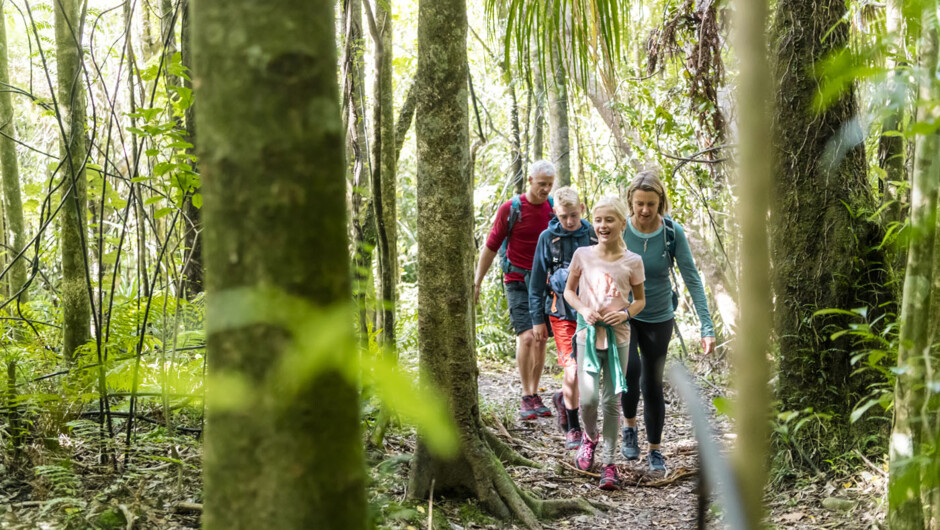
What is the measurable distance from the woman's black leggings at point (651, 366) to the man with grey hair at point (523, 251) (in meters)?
1.12

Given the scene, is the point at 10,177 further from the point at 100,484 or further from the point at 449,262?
the point at 449,262

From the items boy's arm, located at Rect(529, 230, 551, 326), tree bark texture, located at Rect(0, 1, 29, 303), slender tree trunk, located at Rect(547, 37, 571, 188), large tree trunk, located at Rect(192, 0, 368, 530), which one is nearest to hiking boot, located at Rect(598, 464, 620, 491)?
boy's arm, located at Rect(529, 230, 551, 326)

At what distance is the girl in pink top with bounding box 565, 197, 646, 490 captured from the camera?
4781 millimetres

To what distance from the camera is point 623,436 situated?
543cm

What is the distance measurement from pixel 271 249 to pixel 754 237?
0.51m

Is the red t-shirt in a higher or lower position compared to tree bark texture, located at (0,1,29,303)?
lower

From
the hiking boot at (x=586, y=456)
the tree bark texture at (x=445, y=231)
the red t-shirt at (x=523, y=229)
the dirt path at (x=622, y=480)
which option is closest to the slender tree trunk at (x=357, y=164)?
the tree bark texture at (x=445, y=231)

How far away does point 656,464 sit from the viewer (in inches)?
199

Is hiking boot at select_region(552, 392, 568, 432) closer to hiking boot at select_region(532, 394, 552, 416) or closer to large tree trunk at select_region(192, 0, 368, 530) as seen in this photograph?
hiking boot at select_region(532, 394, 552, 416)

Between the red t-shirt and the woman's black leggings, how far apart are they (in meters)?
1.46

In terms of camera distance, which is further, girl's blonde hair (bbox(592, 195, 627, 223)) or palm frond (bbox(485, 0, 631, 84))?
girl's blonde hair (bbox(592, 195, 627, 223))

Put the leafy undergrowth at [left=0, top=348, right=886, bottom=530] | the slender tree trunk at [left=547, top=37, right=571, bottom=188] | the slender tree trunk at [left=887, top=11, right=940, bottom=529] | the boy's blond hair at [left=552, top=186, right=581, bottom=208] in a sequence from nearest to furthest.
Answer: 1. the slender tree trunk at [left=887, top=11, right=940, bottom=529]
2. the leafy undergrowth at [left=0, top=348, right=886, bottom=530]
3. the boy's blond hair at [left=552, top=186, right=581, bottom=208]
4. the slender tree trunk at [left=547, top=37, right=571, bottom=188]

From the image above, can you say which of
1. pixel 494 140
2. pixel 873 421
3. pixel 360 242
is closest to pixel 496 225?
pixel 360 242

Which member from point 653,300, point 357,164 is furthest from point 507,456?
point 357,164
